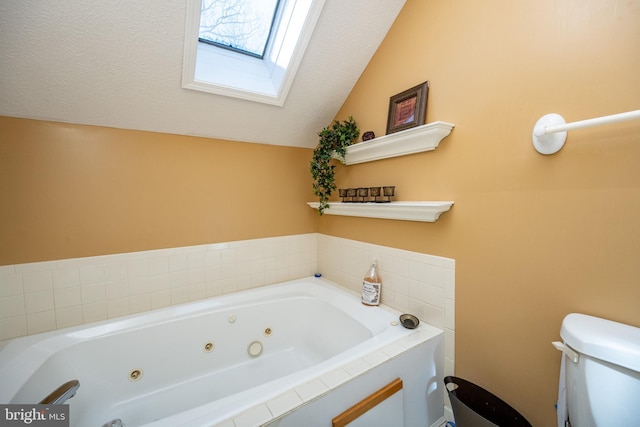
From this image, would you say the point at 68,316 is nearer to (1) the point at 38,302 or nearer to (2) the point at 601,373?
(1) the point at 38,302

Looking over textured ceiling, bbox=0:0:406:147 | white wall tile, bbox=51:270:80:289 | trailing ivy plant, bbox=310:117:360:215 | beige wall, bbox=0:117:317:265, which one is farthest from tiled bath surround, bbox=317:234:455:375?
white wall tile, bbox=51:270:80:289

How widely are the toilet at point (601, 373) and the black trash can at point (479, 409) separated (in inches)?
9.9

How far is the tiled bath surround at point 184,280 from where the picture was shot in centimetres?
131

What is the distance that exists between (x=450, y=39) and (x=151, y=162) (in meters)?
1.85

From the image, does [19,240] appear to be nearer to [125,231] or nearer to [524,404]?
[125,231]

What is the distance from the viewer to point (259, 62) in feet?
5.55

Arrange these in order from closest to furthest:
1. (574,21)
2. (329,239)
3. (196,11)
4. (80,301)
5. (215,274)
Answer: (574,21) → (196,11) → (80,301) → (215,274) → (329,239)

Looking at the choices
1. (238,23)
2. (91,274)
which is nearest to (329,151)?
(238,23)

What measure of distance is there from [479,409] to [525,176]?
106 cm

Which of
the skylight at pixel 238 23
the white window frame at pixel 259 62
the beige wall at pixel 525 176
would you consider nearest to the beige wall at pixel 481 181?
the beige wall at pixel 525 176

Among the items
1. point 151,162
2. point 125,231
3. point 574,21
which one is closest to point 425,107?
point 574,21

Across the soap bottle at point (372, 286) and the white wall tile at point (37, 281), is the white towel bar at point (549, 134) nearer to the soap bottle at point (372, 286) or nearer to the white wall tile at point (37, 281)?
the soap bottle at point (372, 286)

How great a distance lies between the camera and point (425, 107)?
52.9 inches

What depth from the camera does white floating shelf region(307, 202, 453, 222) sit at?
123 centimetres
